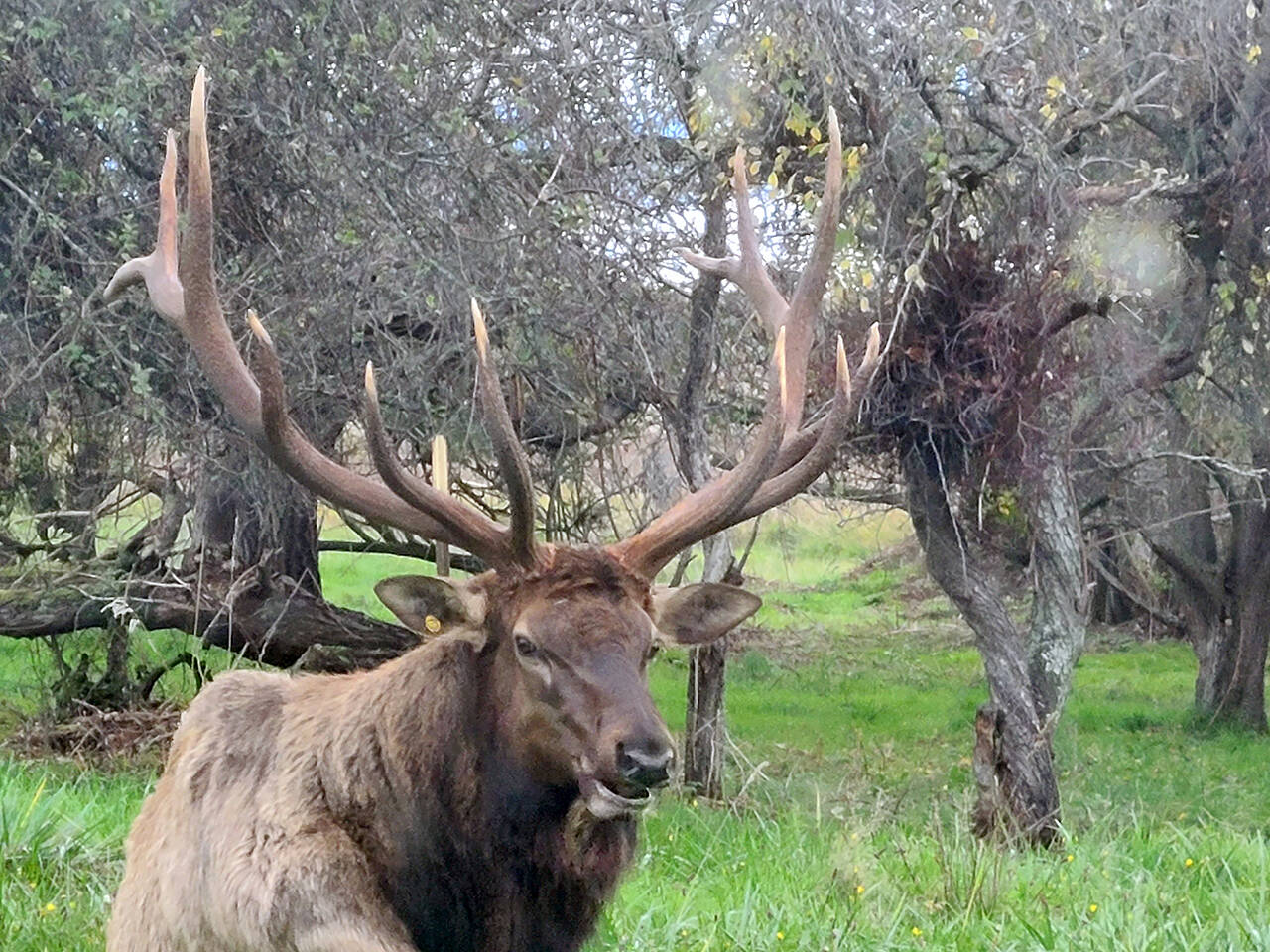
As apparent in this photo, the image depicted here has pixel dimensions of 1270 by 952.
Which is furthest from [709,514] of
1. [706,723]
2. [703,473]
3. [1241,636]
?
[1241,636]

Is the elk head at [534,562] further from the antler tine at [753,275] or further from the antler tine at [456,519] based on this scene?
the antler tine at [753,275]

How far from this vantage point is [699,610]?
4.75m

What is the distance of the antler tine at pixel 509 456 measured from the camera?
417cm

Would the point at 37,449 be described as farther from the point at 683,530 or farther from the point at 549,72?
the point at 683,530

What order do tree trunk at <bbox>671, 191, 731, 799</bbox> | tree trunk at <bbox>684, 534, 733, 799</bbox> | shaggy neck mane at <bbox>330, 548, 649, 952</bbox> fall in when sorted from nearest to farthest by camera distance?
shaggy neck mane at <bbox>330, 548, 649, 952</bbox>, tree trunk at <bbox>671, 191, 731, 799</bbox>, tree trunk at <bbox>684, 534, 733, 799</bbox>

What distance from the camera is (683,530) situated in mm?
4531

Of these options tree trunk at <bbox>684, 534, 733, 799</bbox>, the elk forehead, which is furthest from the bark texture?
the elk forehead

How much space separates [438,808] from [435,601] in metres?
0.56

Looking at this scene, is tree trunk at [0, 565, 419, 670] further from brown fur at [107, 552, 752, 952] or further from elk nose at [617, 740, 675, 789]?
elk nose at [617, 740, 675, 789]

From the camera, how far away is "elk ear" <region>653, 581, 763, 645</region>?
4.68 metres

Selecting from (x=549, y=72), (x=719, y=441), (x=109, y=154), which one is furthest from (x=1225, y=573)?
(x=109, y=154)

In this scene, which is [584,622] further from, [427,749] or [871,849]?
[871,849]

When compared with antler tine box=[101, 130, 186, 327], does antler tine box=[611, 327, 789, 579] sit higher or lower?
lower

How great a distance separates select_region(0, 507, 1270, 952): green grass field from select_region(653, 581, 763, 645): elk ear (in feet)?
3.44
